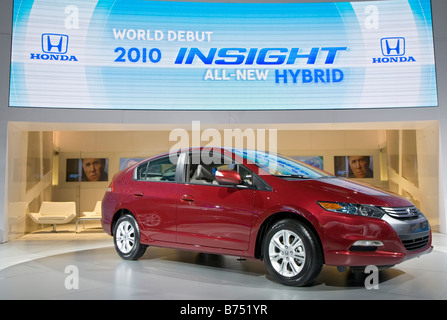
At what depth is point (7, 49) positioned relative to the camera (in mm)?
7785

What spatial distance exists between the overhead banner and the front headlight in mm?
4642

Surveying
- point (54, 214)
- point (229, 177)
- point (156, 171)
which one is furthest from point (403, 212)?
point (54, 214)

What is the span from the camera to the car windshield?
447cm

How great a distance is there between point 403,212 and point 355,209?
519 millimetres

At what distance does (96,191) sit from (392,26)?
9.24 m

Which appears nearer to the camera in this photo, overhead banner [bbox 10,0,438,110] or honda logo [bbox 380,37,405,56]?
overhead banner [bbox 10,0,438,110]

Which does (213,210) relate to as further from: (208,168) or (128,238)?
(128,238)

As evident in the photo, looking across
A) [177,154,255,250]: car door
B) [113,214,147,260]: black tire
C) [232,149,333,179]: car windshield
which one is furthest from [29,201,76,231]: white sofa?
[232,149,333,179]: car windshield

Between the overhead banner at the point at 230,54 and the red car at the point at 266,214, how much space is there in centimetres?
304

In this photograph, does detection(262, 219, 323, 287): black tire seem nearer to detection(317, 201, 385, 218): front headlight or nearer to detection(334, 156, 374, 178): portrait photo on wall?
detection(317, 201, 385, 218): front headlight

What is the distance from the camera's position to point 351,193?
3.89 meters

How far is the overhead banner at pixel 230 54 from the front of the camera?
7992mm

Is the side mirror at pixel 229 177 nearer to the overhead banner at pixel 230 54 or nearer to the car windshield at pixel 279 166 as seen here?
the car windshield at pixel 279 166
